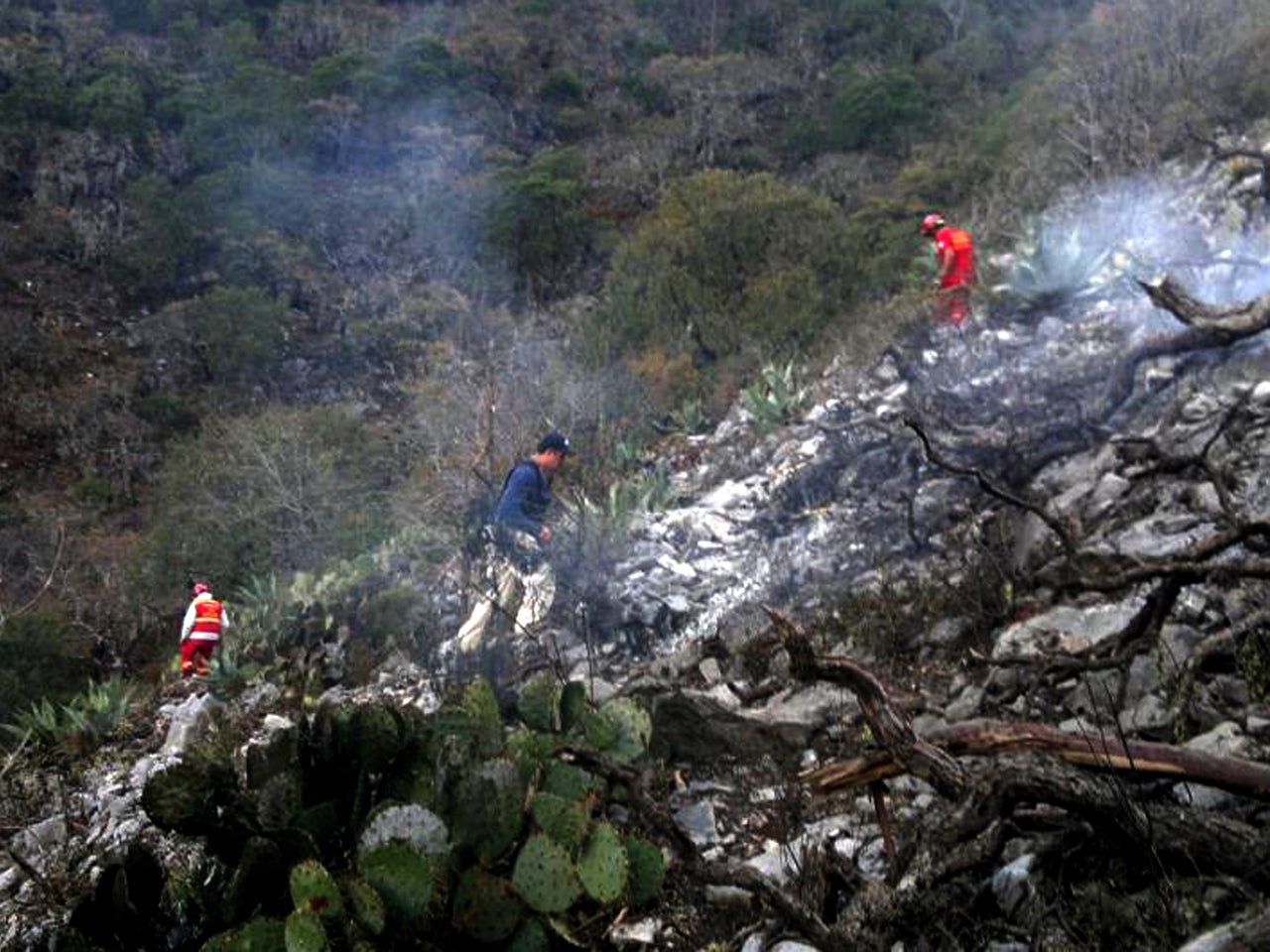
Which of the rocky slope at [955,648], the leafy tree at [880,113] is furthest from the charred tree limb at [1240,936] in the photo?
the leafy tree at [880,113]

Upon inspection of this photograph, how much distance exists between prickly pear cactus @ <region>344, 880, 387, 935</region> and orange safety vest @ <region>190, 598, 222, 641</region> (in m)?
7.53

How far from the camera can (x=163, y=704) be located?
927 centimetres

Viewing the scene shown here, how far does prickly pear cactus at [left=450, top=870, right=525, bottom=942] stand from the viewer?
3.27 metres

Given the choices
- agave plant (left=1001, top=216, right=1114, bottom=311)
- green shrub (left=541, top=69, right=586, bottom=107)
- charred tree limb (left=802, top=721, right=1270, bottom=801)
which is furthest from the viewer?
green shrub (left=541, top=69, right=586, bottom=107)

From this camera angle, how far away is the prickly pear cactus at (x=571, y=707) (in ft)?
14.1

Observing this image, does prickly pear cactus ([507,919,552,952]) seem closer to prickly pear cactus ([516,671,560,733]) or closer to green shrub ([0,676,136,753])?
prickly pear cactus ([516,671,560,733])

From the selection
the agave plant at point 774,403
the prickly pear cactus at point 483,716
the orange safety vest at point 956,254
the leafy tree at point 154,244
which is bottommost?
the leafy tree at point 154,244

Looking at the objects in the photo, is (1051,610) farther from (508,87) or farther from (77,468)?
(508,87)

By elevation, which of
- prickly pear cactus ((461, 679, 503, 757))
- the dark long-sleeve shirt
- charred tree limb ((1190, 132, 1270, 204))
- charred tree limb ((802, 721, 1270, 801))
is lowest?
the dark long-sleeve shirt

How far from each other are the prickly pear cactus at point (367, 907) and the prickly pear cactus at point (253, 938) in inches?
6.8

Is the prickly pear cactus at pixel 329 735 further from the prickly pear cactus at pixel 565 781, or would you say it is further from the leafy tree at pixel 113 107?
the leafy tree at pixel 113 107

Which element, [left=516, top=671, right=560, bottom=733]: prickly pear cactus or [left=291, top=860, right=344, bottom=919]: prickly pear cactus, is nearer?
[left=291, top=860, right=344, bottom=919]: prickly pear cactus

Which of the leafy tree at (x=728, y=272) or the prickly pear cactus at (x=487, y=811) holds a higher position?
the prickly pear cactus at (x=487, y=811)

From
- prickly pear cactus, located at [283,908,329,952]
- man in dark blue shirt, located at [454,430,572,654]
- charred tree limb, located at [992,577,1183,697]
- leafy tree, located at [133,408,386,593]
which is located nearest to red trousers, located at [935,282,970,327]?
man in dark blue shirt, located at [454,430,572,654]
